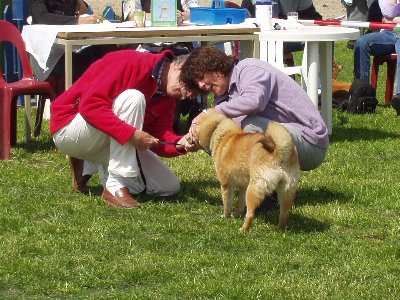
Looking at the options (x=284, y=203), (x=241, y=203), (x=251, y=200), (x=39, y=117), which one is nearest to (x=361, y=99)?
(x=39, y=117)

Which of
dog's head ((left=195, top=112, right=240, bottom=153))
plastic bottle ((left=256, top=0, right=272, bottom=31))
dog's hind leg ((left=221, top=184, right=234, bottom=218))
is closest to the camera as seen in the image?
dog's head ((left=195, top=112, right=240, bottom=153))

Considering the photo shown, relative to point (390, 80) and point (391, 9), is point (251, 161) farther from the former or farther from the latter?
point (390, 80)

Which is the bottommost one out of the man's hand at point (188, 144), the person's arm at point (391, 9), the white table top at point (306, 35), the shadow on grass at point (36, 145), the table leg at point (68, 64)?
the shadow on grass at point (36, 145)

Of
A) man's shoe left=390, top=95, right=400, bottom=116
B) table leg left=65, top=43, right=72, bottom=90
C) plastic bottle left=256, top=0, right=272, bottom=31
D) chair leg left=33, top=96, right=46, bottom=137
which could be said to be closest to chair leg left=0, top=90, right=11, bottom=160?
table leg left=65, top=43, right=72, bottom=90

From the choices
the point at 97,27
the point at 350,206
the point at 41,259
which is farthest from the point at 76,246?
the point at 97,27

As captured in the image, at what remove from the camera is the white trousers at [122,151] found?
5.85 metres

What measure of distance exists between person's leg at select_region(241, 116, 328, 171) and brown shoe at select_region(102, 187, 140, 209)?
2.78 feet

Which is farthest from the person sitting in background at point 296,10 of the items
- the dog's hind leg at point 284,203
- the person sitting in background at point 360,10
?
the dog's hind leg at point 284,203

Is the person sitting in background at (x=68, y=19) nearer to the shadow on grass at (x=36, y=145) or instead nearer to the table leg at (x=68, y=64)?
the shadow on grass at (x=36, y=145)

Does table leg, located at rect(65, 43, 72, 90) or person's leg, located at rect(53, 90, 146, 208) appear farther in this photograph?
table leg, located at rect(65, 43, 72, 90)

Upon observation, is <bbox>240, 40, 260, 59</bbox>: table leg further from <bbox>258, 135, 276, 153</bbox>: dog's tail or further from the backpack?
<bbox>258, 135, 276, 153</bbox>: dog's tail

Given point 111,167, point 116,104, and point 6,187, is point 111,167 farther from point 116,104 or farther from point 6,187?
point 6,187

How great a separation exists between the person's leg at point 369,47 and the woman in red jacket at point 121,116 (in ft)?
14.9

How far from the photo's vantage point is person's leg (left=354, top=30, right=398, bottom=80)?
10.3 meters
